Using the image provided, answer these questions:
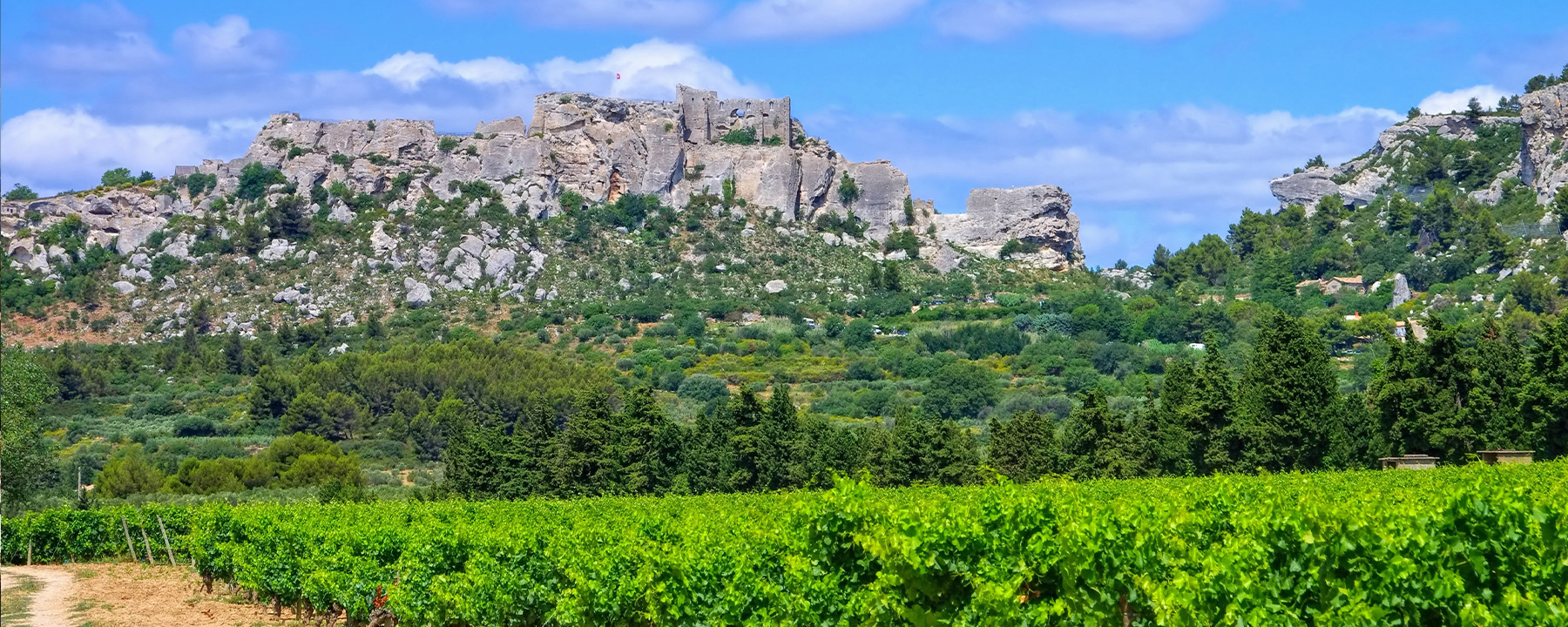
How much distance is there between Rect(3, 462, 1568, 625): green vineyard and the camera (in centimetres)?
934

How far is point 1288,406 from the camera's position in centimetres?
3959

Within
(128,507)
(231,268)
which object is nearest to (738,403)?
(128,507)

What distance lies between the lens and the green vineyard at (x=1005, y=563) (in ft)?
30.7

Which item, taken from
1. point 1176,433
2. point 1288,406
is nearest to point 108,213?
point 1176,433

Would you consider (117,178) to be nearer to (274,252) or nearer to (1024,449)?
(274,252)

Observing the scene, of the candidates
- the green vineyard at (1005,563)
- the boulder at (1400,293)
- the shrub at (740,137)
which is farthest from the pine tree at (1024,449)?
the shrub at (740,137)

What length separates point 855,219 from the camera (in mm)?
127938

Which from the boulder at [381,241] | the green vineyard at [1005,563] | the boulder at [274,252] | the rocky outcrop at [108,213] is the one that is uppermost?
the rocky outcrop at [108,213]

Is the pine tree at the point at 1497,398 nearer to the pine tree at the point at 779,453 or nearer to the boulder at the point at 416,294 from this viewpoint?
the pine tree at the point at 779,453

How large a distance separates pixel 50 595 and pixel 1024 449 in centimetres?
2771

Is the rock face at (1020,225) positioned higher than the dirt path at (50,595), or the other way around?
the rock face at (1020,225)

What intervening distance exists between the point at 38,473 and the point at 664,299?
59.4 meters

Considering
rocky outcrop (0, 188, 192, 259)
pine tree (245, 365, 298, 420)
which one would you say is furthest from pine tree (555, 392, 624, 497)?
rocky outcrop (0, 188, 192, 259)

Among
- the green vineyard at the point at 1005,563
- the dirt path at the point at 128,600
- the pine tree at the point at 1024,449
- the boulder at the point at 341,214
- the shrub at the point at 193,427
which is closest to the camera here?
the green vineyard at the point at 1005,563
